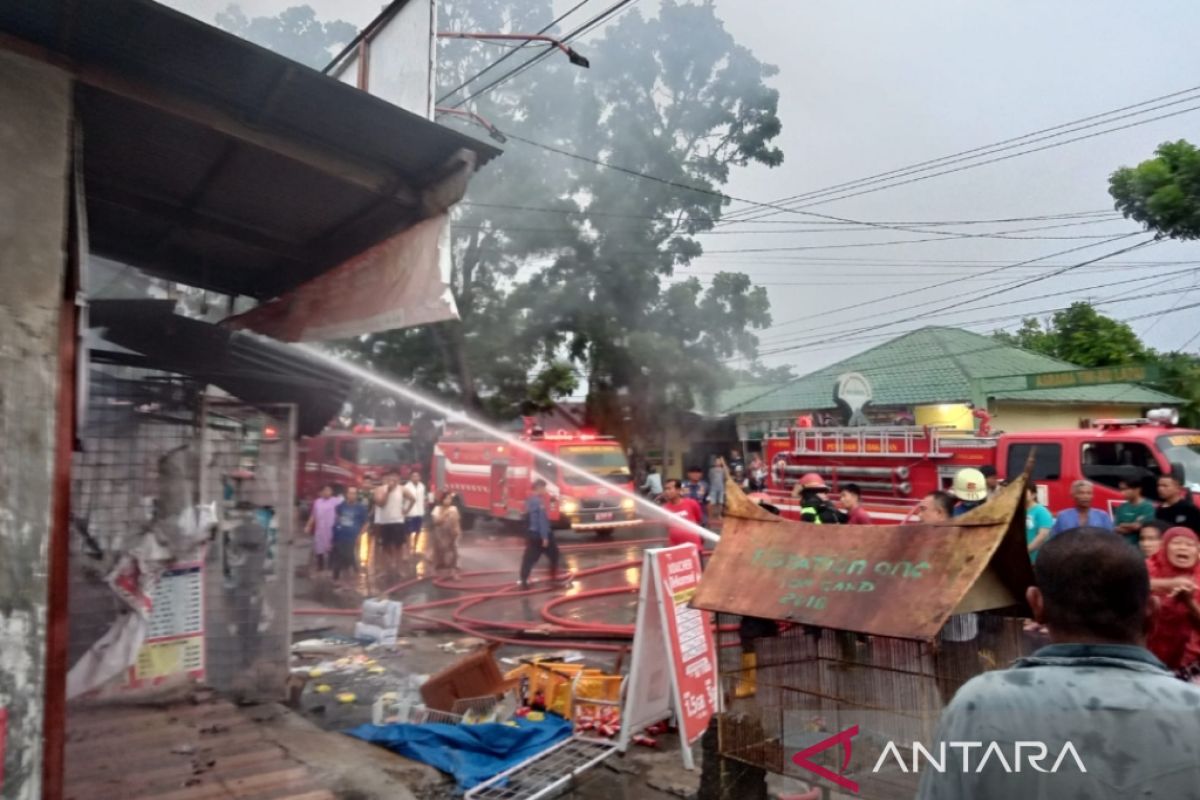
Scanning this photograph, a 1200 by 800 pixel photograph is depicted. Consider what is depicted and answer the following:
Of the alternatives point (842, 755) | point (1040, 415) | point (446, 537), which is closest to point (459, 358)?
point (446, 537)

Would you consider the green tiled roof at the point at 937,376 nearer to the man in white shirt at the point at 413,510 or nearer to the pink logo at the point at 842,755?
the man in white shirt at the point at 413,510

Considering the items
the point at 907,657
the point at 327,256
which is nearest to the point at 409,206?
the point at 327,256

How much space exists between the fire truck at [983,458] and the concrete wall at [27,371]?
800 centimetres

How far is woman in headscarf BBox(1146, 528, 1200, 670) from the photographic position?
3811 mm

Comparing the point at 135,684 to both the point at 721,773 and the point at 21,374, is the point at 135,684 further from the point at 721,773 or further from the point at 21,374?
the point at 721,773

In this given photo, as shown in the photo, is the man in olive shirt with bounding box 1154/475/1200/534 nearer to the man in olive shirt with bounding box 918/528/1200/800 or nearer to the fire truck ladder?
the fire truck ladder

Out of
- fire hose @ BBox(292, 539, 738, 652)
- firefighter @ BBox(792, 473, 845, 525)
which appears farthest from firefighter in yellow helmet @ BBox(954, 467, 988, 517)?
fire hose @ BBox(292, 539, 738, 652)

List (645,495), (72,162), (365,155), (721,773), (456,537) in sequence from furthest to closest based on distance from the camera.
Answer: (645,495) → (456,537) → (721,773) → (365,155) → (72,162)

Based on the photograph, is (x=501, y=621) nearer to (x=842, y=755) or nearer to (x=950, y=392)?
(x=842, y=755)

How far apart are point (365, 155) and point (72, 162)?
1.29 m

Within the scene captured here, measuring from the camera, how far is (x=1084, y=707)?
5.01ft

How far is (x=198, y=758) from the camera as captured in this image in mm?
4801

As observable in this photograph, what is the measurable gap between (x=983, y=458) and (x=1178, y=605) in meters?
7.40

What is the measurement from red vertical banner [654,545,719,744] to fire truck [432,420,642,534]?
11.4 meters
